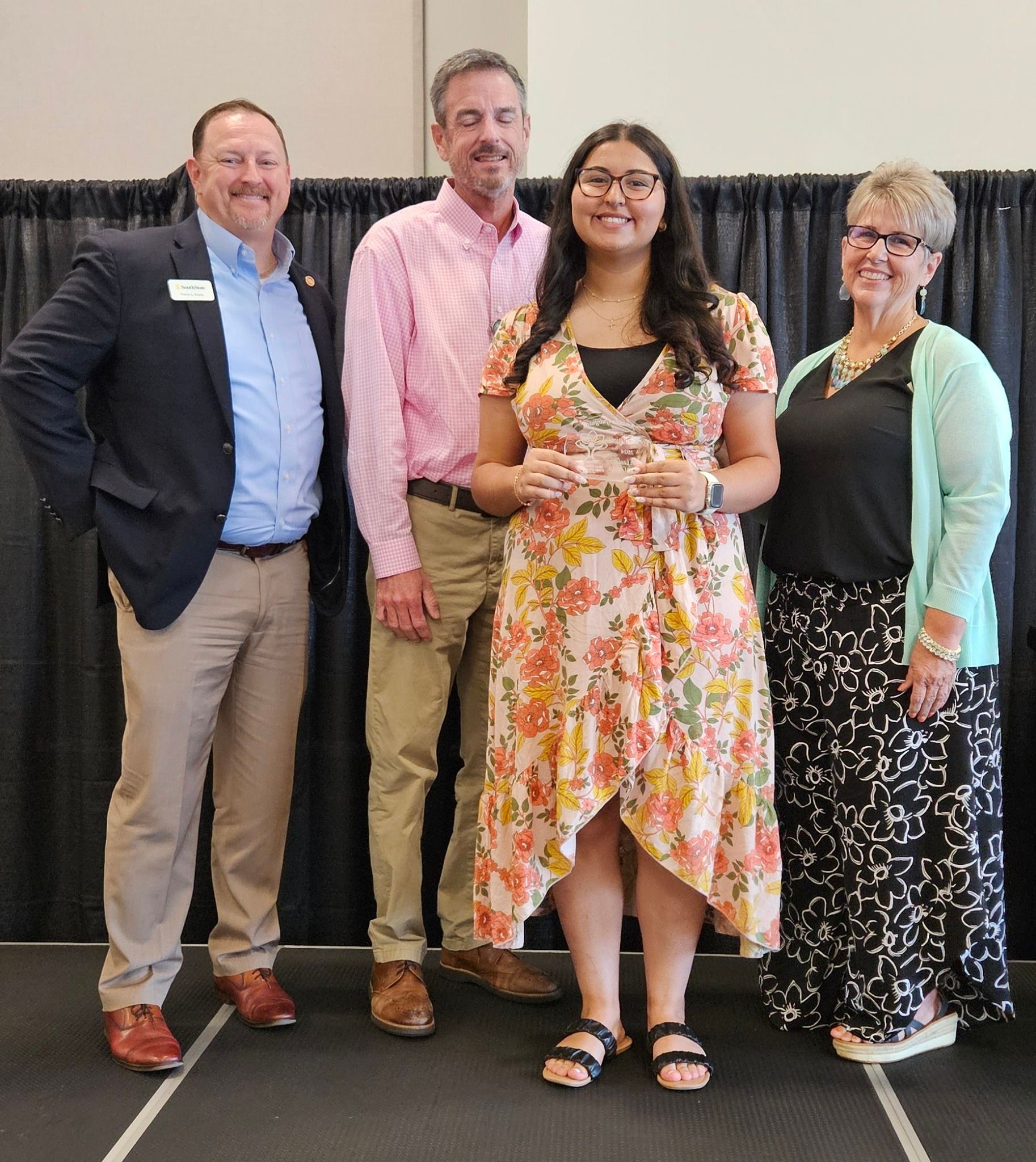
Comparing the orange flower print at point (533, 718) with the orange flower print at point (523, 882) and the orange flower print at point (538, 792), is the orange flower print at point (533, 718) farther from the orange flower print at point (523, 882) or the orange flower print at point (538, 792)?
the orange flower print at point (523, 882)

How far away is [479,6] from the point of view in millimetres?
3500

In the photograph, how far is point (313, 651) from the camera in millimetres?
3012

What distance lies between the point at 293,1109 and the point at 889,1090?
1097mm

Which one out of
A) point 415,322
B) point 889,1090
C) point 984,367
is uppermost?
point 415,322

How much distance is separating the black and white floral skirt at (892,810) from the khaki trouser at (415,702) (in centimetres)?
69

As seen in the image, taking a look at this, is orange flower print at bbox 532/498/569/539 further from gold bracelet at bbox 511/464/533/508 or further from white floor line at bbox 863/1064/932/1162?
white floor line at bbox 863/1064/932/1162

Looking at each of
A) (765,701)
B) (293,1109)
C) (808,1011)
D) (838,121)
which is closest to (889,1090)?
(808,1011)

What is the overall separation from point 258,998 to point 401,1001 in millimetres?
309

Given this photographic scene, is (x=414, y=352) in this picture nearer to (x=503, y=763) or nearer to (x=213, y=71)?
(x=503, y=763)

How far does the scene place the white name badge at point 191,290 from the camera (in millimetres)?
2260

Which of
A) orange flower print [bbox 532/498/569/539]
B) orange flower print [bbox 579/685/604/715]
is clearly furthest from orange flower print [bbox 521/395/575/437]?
orange flower print [bbox 579/685/604/715]

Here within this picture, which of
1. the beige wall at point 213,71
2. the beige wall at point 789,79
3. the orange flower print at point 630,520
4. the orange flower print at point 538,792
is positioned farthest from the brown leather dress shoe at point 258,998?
the beige wall at point 213,71


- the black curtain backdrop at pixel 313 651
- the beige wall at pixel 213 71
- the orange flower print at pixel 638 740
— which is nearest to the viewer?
the orange flower print at pixel 638 740

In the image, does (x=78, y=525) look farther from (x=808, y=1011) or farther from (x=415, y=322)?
(x=808, y=1011)
